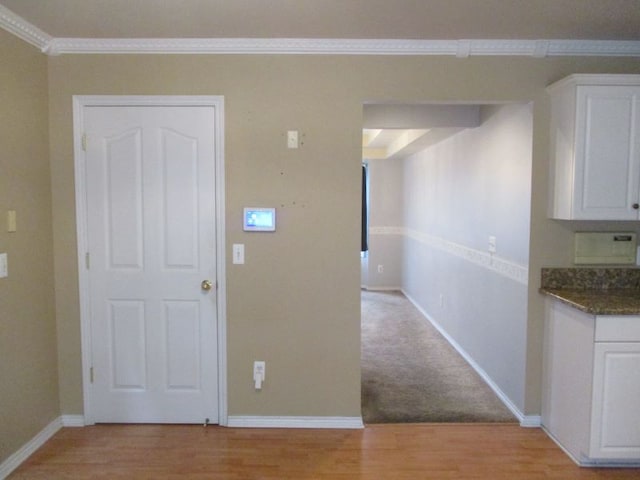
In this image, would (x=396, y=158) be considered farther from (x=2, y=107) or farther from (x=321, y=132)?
(x=2, y=107)

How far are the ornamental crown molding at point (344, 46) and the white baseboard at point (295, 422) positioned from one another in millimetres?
2342

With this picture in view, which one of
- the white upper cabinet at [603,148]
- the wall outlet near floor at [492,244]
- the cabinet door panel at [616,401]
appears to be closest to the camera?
the cabinet door panel at [616,401]

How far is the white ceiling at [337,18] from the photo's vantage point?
2.25 meters

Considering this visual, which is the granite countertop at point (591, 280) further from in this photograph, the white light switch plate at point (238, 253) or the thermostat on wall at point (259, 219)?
the white light switch plate at point (238, 253)

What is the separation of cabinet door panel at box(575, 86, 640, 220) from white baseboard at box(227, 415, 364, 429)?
1.89 meters

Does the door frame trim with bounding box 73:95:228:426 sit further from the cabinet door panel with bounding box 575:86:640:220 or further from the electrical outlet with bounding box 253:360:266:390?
the cabinet door panel with bounding box 575:86:640:220

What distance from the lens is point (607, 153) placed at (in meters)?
2.54

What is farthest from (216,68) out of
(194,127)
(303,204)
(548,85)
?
(548,85)

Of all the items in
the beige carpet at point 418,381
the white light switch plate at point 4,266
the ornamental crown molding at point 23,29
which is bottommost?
the beige carpet at point 418,381

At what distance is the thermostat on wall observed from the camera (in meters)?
2.82

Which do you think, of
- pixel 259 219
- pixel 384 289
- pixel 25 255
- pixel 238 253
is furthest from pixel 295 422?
pixel 384 289

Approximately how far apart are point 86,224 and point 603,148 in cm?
317

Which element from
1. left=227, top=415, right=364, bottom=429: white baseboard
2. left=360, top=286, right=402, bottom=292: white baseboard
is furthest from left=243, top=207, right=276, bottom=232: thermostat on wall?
left=360, top=286, right=402, bottom=292: white baseboard

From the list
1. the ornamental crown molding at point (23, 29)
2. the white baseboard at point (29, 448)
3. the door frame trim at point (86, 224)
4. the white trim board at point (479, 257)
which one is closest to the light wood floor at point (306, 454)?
the white baseboard at point (29, 448)
